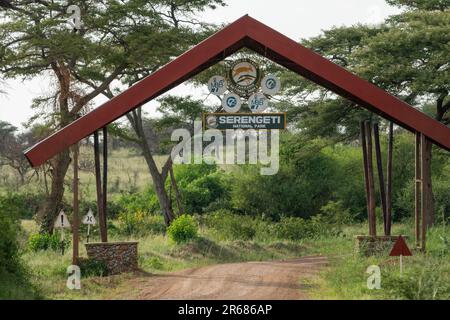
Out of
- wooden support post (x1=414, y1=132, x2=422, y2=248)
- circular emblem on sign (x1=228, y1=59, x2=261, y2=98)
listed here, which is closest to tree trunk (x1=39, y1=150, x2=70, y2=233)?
circular emblem on sign (x1=228, y1=59, x2=261, y2=98)

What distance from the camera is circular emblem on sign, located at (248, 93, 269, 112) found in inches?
816

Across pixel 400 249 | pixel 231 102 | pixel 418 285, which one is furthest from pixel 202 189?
pixel 418 285

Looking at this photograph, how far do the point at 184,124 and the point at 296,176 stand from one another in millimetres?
7111

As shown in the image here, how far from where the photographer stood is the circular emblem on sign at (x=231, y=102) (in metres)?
21.2

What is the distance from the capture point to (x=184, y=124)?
38.9m

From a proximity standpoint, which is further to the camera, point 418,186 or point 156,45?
point 156,45

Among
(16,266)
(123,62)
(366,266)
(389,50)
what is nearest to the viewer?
(16,266)

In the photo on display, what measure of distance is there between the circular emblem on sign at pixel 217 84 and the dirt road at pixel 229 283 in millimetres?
4362

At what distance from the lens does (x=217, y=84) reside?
69.3 ft

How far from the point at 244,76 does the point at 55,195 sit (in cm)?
1297

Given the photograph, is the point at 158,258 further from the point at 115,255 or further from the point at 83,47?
the point at 83,47
